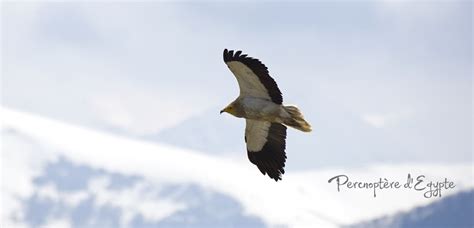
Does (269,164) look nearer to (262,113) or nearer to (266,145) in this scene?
(266,145)

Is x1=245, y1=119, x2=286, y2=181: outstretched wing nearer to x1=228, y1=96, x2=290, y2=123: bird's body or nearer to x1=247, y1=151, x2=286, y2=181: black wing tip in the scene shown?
x1=247, y1=151, x2=286, y2=181: black wing tip

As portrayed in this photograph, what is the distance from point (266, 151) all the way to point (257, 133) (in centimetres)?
57

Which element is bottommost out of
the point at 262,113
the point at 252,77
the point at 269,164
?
the point at 269,164

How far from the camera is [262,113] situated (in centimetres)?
2247

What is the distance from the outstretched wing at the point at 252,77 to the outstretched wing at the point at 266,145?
1344mm

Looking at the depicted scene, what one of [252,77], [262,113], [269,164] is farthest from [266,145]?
[252,77]

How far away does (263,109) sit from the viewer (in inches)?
885

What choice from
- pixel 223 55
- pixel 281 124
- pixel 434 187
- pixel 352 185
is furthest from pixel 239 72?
pixel 434 187

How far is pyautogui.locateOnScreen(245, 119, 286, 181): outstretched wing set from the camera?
920 inches

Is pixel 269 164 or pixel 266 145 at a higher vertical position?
pixel 266 145

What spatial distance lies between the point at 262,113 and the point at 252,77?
80cm

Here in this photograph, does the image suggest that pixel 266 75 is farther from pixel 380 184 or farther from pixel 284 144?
pixel 380 184

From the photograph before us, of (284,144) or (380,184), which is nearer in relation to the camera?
(284,144)

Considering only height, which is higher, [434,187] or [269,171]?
[434,187]
